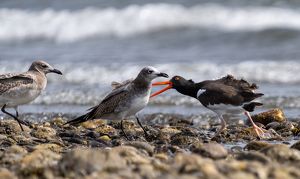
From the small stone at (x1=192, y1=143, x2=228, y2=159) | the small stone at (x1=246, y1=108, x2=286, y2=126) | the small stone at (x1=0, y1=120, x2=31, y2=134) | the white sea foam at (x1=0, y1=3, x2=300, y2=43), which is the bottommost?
the small stone at (x1=0, y1=120, x2=31, y2=134)

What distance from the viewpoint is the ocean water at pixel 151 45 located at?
9633 mm

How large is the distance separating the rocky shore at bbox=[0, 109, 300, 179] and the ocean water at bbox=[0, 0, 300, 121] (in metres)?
2.41

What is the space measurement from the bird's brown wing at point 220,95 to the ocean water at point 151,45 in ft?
7.50

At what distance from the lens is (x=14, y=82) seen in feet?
18.3

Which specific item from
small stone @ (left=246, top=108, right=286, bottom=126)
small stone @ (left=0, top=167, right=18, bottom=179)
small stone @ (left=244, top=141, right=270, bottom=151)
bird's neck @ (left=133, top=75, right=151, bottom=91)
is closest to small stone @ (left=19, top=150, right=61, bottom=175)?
small stone @ (left=0, top=167, right=18, bottom=179)

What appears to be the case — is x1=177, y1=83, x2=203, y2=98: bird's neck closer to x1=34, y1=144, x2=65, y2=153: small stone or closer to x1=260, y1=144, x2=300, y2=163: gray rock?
x1=260, y1=144, x2=300, y2=163: gray rock

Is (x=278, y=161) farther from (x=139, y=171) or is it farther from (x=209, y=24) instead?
(x=209, y=24)

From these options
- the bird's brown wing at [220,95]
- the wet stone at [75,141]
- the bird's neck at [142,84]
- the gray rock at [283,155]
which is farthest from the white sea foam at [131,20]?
the gray rock at [283,155]

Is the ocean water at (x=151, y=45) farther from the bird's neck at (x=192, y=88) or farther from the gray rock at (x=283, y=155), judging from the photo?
the gray rock at (x=283, y=155)

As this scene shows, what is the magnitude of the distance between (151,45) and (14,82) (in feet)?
37.0

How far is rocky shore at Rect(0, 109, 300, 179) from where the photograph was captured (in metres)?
2.90

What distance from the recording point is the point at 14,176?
3.02 meters

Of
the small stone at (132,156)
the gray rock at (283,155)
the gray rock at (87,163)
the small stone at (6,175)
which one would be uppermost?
the gray rock at (283,155)

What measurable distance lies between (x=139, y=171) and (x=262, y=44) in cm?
1341
